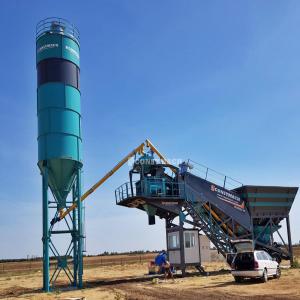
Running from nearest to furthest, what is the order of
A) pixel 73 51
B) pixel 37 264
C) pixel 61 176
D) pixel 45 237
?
pixel 45 237, pixel 61 176, pixel 73 51, pixel 37 264

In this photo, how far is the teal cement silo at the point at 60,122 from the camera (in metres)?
25.8

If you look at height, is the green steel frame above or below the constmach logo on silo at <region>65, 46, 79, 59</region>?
below

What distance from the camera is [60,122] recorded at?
2616cm

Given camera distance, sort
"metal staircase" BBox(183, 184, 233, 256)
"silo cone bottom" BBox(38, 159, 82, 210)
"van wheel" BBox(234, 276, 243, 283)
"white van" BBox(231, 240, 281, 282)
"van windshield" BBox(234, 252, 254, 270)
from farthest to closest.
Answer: "metal staircase" BBox(183, 184, 233, 256)
"silo cone bottom" BBox(38, 159, 82, 210)
"van wheel" BBox(234, 276, 243, 283)
"van windshield" BBox(234, 252, 254, 270)
"white van" BBox(231, 240, 281, 282)

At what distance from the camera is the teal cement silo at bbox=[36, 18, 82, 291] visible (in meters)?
25.8

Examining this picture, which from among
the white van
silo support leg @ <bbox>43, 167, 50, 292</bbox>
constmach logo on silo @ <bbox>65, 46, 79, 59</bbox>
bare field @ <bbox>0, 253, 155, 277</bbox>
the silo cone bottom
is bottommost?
bare field @ <bbox>0, 253, 155, 277</bbox>

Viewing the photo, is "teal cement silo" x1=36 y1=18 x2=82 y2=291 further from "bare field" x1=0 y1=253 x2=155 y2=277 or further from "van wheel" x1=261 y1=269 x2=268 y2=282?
"bare field" x1=0 y1=253 x2=155 y2=277

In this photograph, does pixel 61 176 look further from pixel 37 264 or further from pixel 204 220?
Answer: pixel 37 264

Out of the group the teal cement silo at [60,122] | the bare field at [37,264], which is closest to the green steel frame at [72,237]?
the teal cement silo at [60,122]

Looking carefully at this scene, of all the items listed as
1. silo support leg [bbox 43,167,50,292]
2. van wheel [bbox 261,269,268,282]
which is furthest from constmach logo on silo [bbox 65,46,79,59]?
van wheel [bbox 261,269,268,282]

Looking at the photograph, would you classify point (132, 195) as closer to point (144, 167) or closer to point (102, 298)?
point (144, 167)

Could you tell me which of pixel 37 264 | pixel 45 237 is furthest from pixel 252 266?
pixel 37 264

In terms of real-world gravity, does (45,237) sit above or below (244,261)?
above

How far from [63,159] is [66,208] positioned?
10.0 ft
